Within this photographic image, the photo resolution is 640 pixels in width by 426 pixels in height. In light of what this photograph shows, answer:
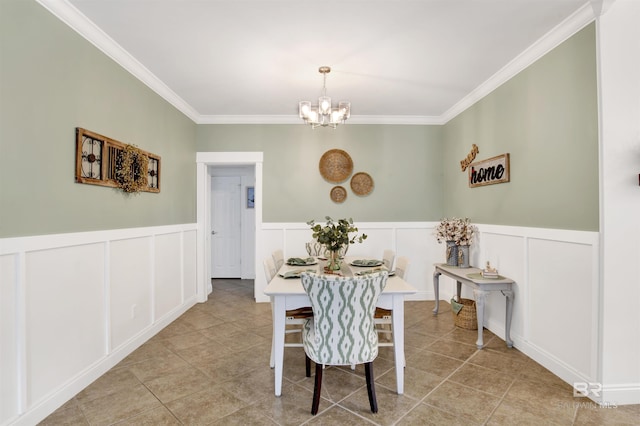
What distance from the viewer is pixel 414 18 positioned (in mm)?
2314

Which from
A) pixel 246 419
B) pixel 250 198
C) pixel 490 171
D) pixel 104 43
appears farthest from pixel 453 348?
pixel 250 198

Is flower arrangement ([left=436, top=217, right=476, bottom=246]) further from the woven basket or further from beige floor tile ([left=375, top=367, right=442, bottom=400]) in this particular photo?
beige floor tile ([left=375, top=367, right=442, bottom=400])

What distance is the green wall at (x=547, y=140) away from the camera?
2232 mm

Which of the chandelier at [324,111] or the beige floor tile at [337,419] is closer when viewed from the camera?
the beige floor tile at [337,419]

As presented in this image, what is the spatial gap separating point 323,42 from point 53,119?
2.03 m

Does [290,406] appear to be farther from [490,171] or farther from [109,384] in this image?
[490,171]

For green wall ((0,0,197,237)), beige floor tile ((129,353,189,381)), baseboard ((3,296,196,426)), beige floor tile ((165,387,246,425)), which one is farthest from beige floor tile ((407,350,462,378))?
green wall ((0,0,197,237))

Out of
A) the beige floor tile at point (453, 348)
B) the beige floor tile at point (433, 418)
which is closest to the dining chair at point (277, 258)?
the beige floor tile at point (453, 348)

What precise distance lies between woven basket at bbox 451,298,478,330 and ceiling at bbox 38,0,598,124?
2393 millimetres

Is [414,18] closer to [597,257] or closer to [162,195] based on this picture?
[597,257]

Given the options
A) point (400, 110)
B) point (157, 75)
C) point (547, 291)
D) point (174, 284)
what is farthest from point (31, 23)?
point (547, 291)

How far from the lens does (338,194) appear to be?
467cm

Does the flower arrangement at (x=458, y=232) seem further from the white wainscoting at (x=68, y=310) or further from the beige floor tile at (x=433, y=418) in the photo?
the white wainscoting at (x=68, y=310)

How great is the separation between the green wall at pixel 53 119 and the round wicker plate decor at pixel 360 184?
8.99 feet
